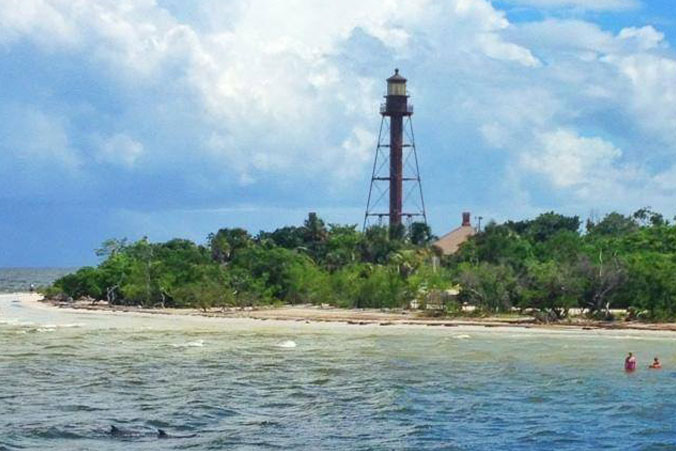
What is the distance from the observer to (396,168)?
103312 mm

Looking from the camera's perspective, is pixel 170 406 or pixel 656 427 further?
pixel 170 406

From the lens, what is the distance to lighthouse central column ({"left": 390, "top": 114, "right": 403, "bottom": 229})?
4070 inches

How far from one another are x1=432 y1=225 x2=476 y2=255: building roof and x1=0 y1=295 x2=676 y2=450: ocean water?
43145mm

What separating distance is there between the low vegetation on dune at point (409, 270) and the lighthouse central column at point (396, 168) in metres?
2.68

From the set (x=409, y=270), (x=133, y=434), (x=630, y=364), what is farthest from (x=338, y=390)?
(x=409, y=270)

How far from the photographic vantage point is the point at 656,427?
1271 inches

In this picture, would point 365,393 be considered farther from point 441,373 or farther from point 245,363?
point 245,363

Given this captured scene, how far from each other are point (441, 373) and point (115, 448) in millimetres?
18997

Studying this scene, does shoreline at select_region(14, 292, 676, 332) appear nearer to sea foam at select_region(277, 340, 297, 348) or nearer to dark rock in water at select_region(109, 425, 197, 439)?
sea foam at select_region(277, 340, 297, 348)

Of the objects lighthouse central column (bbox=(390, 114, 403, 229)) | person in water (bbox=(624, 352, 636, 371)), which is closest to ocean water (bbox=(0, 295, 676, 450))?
person in water (bbox=(624, 352, 636, 371))

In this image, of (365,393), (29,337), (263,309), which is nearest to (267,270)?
(263,309)

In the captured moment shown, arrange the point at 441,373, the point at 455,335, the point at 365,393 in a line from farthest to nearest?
the point at 455,335, the point at 441,373, the point at 365,393

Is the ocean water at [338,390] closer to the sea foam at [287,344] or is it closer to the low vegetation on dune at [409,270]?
the sea foam at [287,344]

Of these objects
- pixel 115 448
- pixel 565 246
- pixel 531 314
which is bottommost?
pixel 115 448
